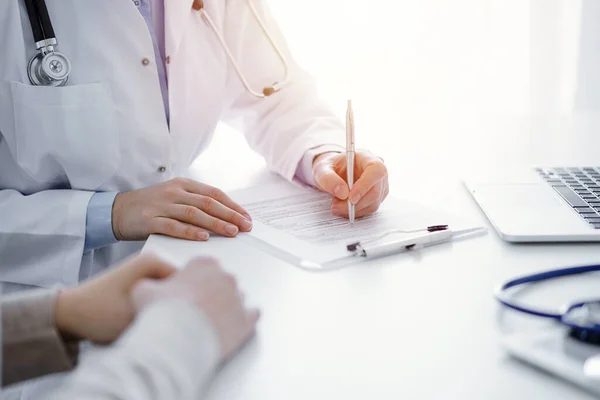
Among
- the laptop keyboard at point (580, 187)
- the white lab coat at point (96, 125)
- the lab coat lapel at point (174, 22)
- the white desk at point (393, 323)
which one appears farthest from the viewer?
the lab coat lapel at point (174, 22)

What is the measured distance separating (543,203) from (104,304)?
0.65 metres

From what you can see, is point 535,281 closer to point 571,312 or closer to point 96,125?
point 571,312

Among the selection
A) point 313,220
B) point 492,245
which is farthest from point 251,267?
point 492,245

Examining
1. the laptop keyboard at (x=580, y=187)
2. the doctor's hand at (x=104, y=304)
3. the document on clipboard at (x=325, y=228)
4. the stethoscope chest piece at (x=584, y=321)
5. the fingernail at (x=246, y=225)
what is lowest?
the laptop keyboard at (x=580, y=187)

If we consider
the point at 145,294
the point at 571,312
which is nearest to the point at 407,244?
the point at 571,312

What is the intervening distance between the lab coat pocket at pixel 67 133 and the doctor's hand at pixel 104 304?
0.50m

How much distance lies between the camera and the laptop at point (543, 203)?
854 mm

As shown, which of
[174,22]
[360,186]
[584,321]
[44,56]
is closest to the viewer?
[584,321]

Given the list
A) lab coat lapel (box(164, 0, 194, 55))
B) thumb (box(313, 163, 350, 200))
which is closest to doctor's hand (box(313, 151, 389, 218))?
thumb (box(313, 163, 350, 200))

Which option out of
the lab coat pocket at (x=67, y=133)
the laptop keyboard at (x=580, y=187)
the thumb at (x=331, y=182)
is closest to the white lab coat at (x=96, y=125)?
the lab coat pocket at (x=67, y=133)

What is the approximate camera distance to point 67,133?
108 cm

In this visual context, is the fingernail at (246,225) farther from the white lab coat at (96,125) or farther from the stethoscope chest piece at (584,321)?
the stethoscope chest piece at (584,321)

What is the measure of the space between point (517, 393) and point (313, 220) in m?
0.48

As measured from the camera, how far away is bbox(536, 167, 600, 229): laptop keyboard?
0.93 m
